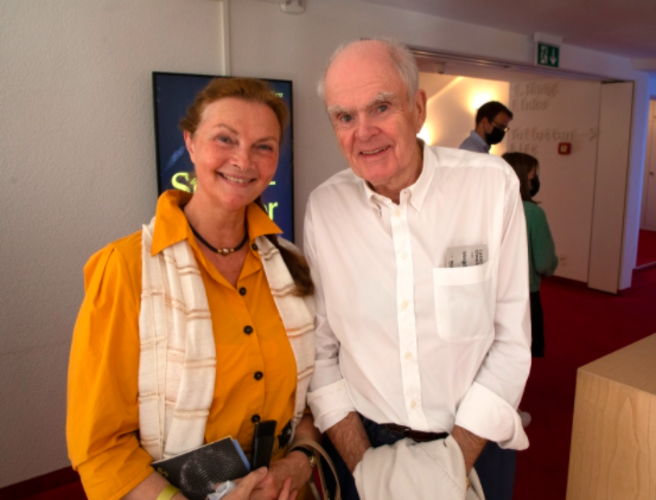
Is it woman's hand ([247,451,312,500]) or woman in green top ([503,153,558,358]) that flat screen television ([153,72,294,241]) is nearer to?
woman in green top ([503,153,558,358])

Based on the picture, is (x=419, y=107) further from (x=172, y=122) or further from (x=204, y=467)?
(x=172, y=122)

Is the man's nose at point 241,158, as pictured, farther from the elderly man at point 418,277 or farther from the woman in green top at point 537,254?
the woman in green top at point 537,254

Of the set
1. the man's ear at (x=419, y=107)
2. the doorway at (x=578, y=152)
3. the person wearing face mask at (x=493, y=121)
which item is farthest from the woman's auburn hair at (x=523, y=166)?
the doorway at (x=578, y=152)

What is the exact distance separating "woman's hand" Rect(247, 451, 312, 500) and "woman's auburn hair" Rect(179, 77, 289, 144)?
95 cm

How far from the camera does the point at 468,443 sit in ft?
4.33

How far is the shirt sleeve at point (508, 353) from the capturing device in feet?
4.33

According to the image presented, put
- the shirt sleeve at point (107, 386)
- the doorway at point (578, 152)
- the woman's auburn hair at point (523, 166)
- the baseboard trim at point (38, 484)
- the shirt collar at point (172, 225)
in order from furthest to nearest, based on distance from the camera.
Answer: the doorway at point (578, 152) → the woman's auburn hair at point (523, 166) → the baseboard trim at point (38, 484) → the shirt collar at point (172, 225) → the shirt sleeve at point (107, 386)

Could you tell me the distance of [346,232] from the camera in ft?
4.71

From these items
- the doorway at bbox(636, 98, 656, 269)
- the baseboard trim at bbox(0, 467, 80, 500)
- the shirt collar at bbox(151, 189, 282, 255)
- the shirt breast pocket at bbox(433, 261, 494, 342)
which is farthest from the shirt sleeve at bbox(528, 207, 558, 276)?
the doorway at bbox(636, 98, 656, 269)

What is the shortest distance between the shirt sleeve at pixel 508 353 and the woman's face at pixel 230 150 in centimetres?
70

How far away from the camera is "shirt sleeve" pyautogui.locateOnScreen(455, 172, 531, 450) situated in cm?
132

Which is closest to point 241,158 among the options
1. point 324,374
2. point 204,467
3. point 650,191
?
point 324,374

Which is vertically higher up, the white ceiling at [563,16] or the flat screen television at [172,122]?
the white ceiling at [563,16]

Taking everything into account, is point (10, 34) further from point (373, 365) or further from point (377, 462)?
point (377, 462)
